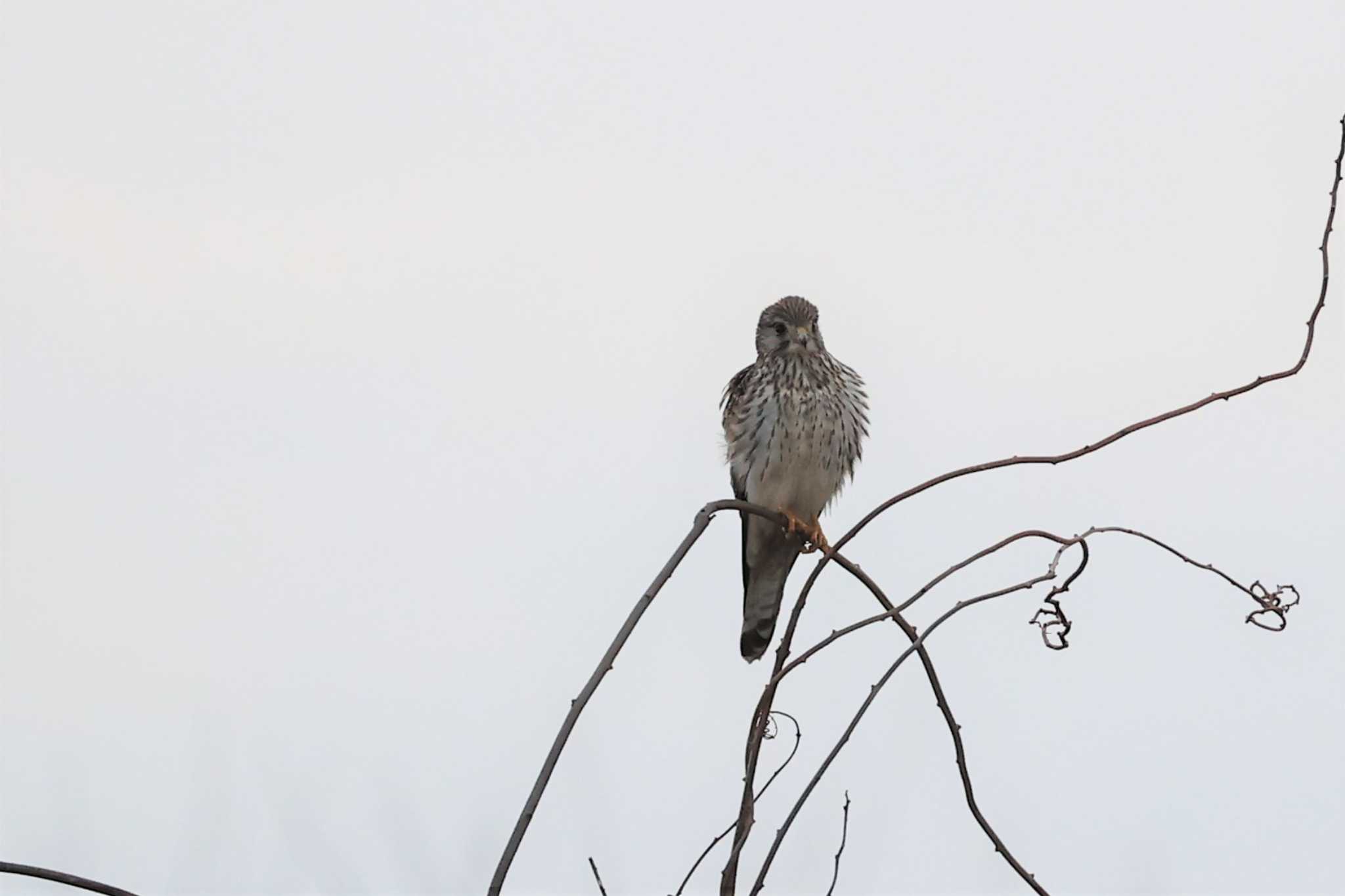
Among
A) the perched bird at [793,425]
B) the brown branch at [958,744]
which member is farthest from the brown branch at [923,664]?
the perched bird at [793,425]

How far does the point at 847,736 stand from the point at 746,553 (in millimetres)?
3213

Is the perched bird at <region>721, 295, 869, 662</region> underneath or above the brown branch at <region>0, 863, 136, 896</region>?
above

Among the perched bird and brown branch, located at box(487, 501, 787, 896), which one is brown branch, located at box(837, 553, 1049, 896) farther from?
the perched bird

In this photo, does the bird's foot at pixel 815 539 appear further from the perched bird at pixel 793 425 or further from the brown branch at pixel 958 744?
the brown branch at pixel 958 744

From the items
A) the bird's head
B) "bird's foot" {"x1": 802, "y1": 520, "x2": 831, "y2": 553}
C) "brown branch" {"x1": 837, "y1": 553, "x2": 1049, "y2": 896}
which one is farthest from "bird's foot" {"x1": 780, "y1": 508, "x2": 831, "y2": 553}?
"brown branch" {"x1": 837, "y1": 553, "x2": 1049, "y2": 896}

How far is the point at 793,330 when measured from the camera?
16.1ft

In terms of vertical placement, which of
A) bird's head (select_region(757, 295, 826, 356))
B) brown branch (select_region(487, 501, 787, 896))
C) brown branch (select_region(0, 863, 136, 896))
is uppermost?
bird's head (select_region(757, 295, 826, 356))

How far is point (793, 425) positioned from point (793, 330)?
0.31 metres

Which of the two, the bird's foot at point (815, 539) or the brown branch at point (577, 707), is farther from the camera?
the bird's foot at point (815, 539)

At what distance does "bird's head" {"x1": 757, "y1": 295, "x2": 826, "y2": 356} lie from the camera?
16.1 ft

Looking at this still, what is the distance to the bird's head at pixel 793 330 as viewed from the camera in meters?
4.91

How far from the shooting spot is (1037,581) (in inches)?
96.2

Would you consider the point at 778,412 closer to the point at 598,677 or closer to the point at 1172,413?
the point at 1172,413

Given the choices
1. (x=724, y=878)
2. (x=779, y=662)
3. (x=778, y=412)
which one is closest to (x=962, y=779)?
(x=779, y=662)
